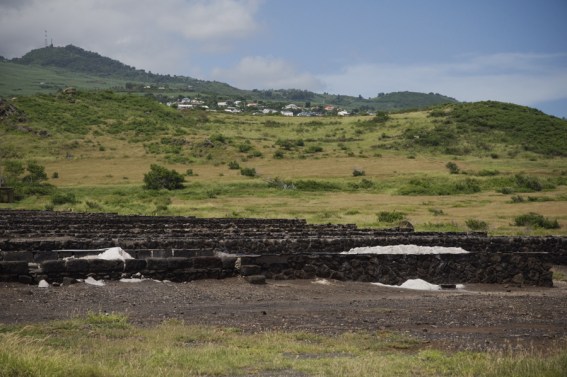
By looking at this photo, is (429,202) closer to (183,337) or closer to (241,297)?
(241,297)

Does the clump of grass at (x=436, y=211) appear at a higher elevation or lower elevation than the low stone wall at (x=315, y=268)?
lower

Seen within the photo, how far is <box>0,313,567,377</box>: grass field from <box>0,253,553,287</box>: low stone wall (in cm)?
334

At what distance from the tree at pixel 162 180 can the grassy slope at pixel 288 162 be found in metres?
0.93

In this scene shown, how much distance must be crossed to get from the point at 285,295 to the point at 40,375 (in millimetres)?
7328

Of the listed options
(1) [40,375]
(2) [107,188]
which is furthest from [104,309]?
(2) [107,188]

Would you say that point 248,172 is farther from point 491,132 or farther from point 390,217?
point 491,132

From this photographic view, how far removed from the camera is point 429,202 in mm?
42906

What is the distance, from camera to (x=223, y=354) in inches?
313

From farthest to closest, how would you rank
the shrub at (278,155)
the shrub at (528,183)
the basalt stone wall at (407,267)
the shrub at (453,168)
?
the shrub at (278,155), the shrub at (453,168), the shrub at (528,183), the basalt stone wall at (407,267)

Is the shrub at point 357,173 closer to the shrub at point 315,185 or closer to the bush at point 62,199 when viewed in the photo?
the shrub at point 315,185

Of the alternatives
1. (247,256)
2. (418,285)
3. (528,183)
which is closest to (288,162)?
(528,183)

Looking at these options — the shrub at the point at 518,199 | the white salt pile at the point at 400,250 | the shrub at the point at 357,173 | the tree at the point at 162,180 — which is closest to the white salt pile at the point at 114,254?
the white salt pile at the point at 400,250

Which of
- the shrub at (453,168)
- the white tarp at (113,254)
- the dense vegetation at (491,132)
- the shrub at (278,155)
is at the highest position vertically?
the dense vegetation at (491,132)

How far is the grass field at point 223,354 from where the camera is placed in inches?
265
